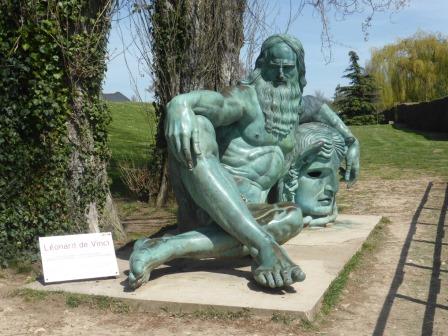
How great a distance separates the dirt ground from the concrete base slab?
72mm

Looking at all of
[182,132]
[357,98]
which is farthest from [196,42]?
[357,98]

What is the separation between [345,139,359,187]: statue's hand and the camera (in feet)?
19.4

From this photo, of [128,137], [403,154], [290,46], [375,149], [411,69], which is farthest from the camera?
[411,69]

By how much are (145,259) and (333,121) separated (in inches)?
105

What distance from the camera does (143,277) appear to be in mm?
3990

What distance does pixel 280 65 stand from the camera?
4.51 m

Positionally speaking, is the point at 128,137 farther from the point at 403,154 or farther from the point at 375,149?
the point at 403,154

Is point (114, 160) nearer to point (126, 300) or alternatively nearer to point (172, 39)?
point (172, 39)

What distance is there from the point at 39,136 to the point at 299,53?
245 cm

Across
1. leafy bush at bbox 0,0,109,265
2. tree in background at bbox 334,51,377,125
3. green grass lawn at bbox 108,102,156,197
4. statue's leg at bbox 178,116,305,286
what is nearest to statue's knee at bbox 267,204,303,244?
statue's leg at bbox 178,116,305,286

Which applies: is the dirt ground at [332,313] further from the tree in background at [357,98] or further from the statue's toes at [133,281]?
the tree in background at [357,98]

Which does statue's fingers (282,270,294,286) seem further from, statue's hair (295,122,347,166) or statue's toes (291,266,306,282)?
statue's hair (295,122,347,166)

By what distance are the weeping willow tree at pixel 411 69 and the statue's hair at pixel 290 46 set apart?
131ft

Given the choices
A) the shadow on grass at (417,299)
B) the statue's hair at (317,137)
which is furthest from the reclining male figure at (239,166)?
the statue's hair at (317,137)
